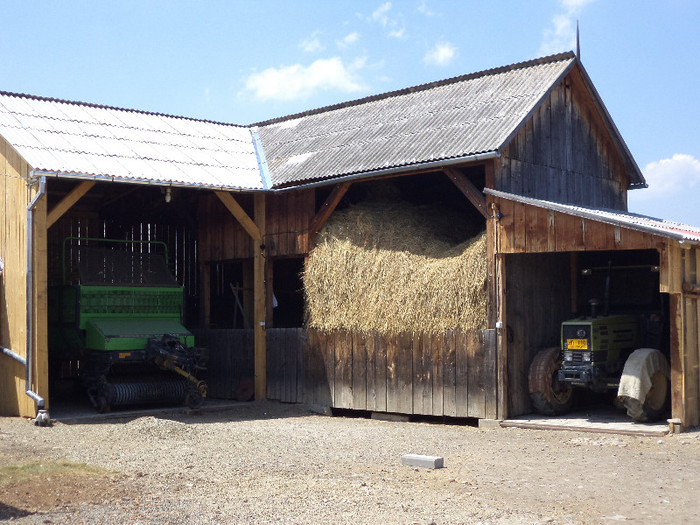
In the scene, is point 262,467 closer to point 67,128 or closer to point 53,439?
point 53,439

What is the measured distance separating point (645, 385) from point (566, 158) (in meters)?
5.17

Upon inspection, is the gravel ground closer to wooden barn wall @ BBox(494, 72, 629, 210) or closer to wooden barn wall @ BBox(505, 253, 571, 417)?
wooden barn wall @ BBox(505, 253, 571, 417)

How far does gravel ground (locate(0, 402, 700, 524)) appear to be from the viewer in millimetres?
7254

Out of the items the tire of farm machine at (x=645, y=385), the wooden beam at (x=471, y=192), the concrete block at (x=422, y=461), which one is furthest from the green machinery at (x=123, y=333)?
the tire of farm machine at (x=645, y=385)

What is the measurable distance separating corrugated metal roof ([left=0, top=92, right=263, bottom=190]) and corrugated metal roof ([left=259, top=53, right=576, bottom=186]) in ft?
3.42

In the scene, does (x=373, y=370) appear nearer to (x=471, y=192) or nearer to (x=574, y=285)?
(x=471, y=192)

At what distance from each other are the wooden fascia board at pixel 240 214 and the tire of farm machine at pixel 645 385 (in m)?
7.91

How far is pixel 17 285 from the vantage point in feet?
46.8

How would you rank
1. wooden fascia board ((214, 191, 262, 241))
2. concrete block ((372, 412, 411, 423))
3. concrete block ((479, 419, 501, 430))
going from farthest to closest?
wooden fascia board ((214, 191, 262, 241)) → concrete block ((372, 412, 411, 423)) → concrete block ((479, 419, 501, 430))

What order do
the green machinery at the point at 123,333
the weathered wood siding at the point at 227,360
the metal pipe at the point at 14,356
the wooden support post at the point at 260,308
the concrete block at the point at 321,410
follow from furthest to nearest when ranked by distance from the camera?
the weathered wood siding at the point at 227,360, the wooden support post at the point at 260,308, the concrete block at the point at 321,410, the green machinery at the point at 123,333, the metal pipe at the point at 14,356

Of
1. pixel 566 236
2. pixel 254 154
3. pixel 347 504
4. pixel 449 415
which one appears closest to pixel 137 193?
pixel 254 154

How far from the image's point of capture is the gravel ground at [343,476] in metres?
7.25

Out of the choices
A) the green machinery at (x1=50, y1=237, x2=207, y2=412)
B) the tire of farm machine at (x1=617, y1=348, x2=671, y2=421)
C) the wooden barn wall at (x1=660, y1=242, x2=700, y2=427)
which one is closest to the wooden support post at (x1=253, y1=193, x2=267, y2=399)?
the green machinery at (x1=50, y1=237, x2=207, y2=412)

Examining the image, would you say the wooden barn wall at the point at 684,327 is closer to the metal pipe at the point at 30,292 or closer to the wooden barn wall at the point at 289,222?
the wooden barn wall at the point at 289,222
